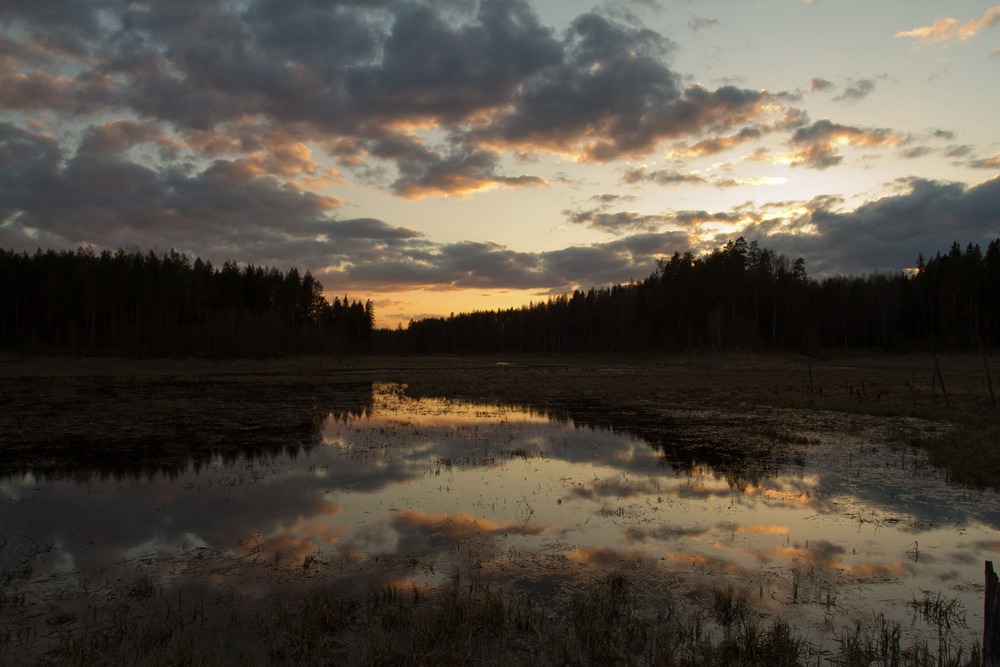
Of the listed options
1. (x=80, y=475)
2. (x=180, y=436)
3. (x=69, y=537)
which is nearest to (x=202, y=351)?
(x=180, y=436)

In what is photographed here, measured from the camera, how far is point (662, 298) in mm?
94938

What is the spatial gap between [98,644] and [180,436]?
16.1 meters

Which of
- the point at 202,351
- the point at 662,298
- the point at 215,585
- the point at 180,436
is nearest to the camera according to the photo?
the point at 215,585

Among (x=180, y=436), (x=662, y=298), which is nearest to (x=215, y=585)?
(x=180, y=436)

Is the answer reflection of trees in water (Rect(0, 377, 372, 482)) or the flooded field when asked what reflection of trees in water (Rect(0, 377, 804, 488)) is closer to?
reflection of trees in water (Rect(0, 377, 372, 482))

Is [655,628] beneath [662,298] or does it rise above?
beneath

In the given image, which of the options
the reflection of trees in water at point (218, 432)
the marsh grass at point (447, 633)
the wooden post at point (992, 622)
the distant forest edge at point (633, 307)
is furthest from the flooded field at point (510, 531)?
the distant forest edge at point (633, 307)

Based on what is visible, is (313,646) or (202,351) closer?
(313,646)

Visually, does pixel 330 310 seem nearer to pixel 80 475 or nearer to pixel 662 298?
pixel 662 298

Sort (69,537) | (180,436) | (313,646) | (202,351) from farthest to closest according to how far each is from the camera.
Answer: (202,351) < (180,436) < (69,537) < (313,646)

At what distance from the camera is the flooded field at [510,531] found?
6996mm

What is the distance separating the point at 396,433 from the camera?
2078 centimetres

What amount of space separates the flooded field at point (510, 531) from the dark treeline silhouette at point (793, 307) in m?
68.1

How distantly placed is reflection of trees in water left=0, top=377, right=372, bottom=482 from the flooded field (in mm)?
424
